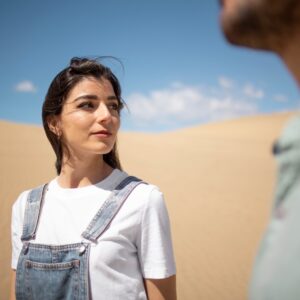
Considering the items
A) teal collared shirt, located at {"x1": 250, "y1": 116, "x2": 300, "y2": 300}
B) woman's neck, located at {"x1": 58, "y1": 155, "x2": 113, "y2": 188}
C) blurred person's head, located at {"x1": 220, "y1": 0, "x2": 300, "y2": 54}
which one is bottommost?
teal collared shirt, located at {"x1": 250, "y1": 116, "x2": 300, "y2": 300}

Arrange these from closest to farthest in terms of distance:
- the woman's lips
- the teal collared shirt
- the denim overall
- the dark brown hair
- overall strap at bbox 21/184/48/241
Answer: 1. the teal collared shirt
2. the denim overall
3. overall strap at bbox 21/184/48/241
4. the woman's lips
5. the dark brown hair

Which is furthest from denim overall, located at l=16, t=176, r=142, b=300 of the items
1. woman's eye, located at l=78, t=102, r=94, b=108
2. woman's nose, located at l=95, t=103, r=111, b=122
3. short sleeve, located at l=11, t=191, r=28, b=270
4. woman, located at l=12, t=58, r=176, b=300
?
woman's eye, located at l=78, t=102, r=94, b=108

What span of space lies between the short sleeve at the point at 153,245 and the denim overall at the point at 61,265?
15cm

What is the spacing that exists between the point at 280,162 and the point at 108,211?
1.17 meters

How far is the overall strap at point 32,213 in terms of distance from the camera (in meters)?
1.78

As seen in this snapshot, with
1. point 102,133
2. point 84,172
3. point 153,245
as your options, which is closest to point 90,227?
point 153,245

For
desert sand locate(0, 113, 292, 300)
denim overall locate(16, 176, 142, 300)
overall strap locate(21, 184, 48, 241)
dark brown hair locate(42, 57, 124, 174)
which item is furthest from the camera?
desert sand locate(0, 113, 292, 300)

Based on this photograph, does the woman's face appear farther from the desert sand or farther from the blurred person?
the desert sand

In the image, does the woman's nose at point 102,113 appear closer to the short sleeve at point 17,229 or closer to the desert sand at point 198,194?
the short sleeve at point 17,229

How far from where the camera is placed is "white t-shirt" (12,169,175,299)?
5.28 feet

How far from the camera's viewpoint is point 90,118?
76.7 inches

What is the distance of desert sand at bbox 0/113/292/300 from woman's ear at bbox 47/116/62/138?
472cm

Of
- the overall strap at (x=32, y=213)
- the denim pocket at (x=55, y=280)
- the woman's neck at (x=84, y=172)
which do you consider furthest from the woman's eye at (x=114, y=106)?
the denim pocket at (x=55, y=280)

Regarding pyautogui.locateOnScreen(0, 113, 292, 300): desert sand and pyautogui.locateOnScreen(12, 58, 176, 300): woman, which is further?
pyautogui.locateOnScreen(0, 113, 292, 300): desert sand
